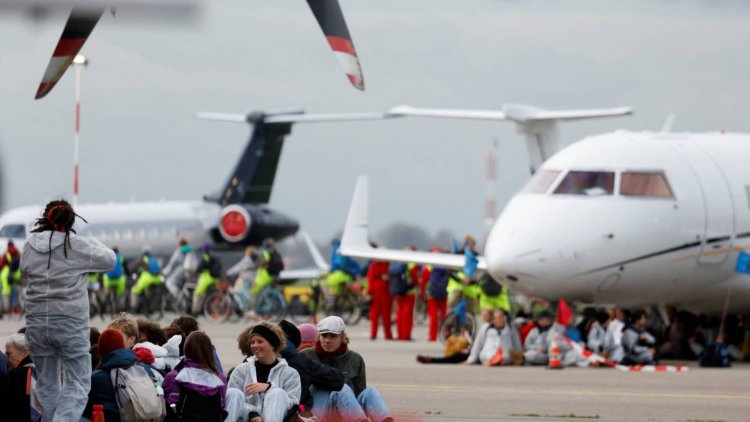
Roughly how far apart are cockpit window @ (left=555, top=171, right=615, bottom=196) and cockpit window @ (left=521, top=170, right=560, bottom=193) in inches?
7.5

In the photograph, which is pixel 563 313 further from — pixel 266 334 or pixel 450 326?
pixel 266 334

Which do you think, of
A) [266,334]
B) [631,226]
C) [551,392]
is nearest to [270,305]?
[631,226]

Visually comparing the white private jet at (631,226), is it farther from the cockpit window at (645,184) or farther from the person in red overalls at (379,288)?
the person in red overalls at (379,288)

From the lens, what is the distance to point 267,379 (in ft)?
30.9

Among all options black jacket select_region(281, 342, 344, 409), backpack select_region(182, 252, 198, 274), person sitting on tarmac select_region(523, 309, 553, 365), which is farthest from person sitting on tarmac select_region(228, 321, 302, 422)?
backpack select_region(182, 252, 198, 274)

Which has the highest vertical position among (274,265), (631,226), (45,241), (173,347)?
(631,226)

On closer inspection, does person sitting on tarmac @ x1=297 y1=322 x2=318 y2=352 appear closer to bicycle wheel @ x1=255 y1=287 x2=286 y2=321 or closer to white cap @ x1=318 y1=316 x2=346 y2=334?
white cap @ x1=318 y1=316 x2=346 y2=334

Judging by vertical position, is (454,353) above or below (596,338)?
below

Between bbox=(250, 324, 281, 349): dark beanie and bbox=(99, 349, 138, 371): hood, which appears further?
bbox=(250, 324, 281, 349): dark beanie

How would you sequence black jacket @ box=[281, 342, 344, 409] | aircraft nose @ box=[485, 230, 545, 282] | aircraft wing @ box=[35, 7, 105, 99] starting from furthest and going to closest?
aircraft nose @ box=[485, 230, 545, 282], black jacket @ box=[281, 342, 344, 409], aircraft wing @ box=[35, 7, 105, 99]

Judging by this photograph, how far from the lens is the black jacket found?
9.59 metres

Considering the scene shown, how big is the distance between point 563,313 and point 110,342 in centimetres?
1130

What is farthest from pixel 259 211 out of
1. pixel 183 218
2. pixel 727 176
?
pixel 727 176

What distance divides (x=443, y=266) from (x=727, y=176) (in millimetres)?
5050
